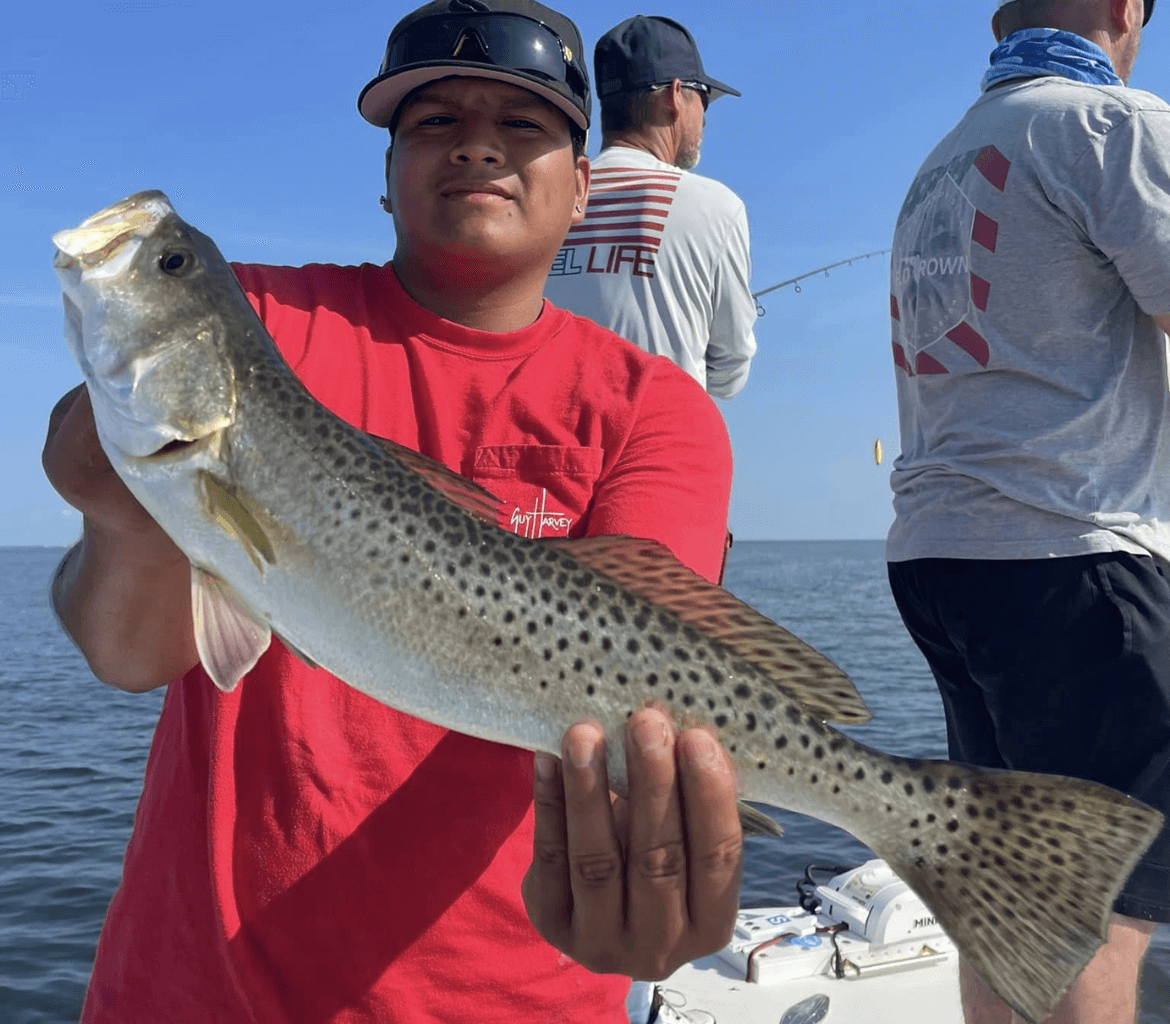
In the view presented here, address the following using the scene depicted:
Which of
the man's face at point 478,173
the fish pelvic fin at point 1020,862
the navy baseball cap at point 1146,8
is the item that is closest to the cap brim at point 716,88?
the navy baseball cap at point 1146,8

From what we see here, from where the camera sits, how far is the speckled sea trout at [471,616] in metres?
2.36

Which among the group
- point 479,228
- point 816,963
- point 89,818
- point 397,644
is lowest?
point 89,818

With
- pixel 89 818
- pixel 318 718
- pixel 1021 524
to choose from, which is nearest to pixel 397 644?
pixel 318 718

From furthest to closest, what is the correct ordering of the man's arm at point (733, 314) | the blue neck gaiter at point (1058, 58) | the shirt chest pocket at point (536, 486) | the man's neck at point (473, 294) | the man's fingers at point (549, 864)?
the man's arm at point (733, 314)
the blue neck gaiter at point (1058, 58)
the man's neck at point (473, 294)
the shirt chest pocket at point (536, 486)
the man's fingers at point (549, 864)

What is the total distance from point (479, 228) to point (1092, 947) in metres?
2.32

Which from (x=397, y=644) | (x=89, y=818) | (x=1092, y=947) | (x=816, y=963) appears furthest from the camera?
(x=89, y=818)

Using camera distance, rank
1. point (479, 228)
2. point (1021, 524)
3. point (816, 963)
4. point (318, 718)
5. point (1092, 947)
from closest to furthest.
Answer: point (1092, 947) < point (318, 718) < point (479, 228) < point (1021, 524) < point (816, 963)

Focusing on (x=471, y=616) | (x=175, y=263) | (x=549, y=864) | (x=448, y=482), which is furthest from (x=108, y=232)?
(x=549, y=864)

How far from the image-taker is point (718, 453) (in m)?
3.25

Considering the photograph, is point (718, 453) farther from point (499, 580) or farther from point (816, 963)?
point (816, 963)

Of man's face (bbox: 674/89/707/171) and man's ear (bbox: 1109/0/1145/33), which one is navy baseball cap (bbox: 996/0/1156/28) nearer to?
man's ear (bbox: 1109/0/1145/33)

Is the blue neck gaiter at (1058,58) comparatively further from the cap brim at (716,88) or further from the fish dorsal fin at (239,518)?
the fish dorsal fin at (239,518)

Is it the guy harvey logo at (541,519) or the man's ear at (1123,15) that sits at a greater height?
the man's ear at (1123,15)

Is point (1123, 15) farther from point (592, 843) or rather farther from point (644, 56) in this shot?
point (592, 843)
